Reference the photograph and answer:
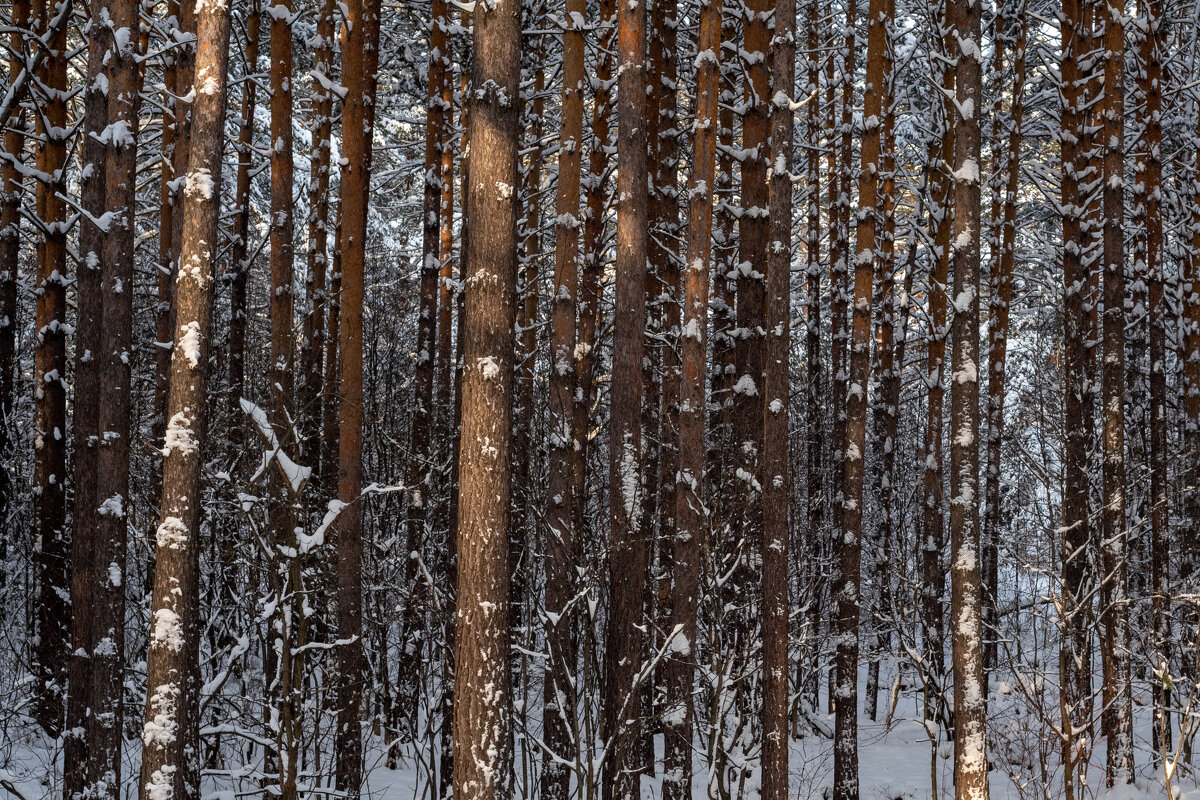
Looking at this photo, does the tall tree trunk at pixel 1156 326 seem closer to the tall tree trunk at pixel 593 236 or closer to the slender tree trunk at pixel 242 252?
the tall tree trunk at pixel 593 236

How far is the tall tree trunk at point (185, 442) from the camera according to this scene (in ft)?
20.5

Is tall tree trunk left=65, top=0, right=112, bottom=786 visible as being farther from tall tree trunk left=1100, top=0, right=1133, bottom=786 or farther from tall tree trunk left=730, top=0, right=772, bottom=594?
tall tree trunk left=1100, top=0, right=1133, bottom=786

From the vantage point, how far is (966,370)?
8.55 metres

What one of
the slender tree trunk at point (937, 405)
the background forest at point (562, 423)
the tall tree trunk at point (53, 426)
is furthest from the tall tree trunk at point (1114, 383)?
the tall tree trunk at point (53, 426)

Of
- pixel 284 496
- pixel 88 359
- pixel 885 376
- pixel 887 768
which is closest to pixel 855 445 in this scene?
pixel 885 376

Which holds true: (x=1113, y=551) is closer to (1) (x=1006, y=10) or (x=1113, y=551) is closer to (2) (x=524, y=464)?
(2) (x=524, y=464)

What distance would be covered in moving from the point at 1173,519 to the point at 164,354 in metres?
18.4

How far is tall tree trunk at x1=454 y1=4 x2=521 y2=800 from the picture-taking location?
5820mm

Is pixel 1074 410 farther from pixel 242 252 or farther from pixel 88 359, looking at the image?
pixel 88 359

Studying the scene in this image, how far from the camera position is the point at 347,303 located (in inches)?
415

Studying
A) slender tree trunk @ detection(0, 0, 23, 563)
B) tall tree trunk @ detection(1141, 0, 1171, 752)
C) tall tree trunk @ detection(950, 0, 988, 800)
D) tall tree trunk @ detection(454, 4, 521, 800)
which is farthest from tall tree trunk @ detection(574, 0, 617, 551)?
tall tree trunk @ detection(1141, 0, 1171, 752)

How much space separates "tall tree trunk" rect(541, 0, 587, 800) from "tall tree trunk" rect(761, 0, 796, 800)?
1973 mm

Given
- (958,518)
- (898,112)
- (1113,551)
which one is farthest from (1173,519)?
(958,518)

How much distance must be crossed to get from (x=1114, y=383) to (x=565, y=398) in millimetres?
7958
